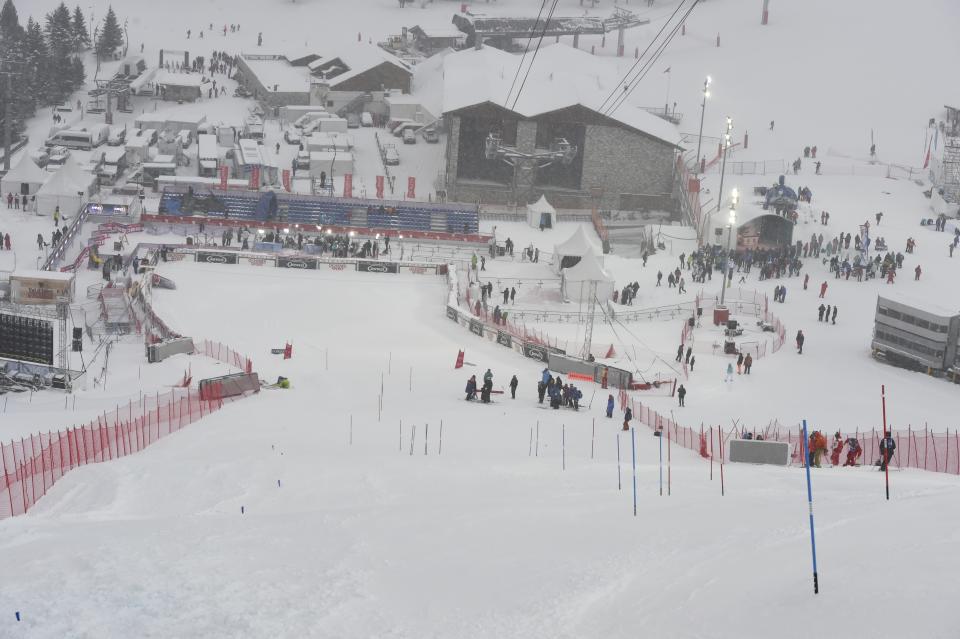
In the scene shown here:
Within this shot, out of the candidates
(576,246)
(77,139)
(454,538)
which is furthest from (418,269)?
(454,538)

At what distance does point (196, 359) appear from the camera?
37125 millimetres

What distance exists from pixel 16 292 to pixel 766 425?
22449 mm

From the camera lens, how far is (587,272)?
4791 cm

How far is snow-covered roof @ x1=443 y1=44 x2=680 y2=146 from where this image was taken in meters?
64.9

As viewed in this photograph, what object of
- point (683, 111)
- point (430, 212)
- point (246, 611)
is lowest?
point (246, 611)

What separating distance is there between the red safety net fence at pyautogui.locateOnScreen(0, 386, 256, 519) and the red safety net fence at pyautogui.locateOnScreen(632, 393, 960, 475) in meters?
9.95

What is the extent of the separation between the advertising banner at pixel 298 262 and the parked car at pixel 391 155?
59.6 ft

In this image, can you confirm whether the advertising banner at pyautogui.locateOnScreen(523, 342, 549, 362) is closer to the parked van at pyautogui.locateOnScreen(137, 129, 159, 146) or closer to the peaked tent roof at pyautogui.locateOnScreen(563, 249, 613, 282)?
the peaked tent roof at pyautogui.locateOnScreen(563, 249, 613, 282)

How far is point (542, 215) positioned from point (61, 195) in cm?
1897

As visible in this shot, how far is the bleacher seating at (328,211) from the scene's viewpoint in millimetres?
58938

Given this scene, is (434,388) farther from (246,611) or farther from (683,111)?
(683,111)

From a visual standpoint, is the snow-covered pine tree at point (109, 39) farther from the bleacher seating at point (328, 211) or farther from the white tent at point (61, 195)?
the bleacher seating at point (328, 211)

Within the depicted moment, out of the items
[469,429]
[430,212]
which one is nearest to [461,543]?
[469,429]

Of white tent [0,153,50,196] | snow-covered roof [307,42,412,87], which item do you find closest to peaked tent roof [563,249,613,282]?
white tent [0,153,50,196]
